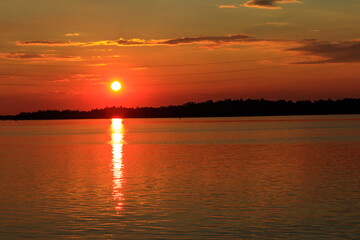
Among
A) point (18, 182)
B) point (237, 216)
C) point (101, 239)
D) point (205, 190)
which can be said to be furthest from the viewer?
point (18, 182)

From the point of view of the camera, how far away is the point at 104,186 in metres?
38.0

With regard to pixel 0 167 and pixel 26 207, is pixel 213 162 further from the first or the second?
pixel 26 207

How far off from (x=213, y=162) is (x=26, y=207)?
28931mm

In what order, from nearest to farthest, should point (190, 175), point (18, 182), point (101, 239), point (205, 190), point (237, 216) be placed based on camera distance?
point (101, 239), point (237, 216), point (205, 190), point (18, 182), point (190, 175)

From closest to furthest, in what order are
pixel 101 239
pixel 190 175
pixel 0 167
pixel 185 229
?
pixel 101 239
pixel 185 229
pixel 190 175
pixel 0 167

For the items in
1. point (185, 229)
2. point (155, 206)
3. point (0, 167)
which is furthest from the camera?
point (0, 167)

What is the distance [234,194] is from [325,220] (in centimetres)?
898

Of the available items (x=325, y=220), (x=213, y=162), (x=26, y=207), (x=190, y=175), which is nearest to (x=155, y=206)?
(x=26, y=207)

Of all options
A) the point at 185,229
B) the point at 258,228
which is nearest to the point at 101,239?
the point at 185,229

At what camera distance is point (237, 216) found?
25.9 meters

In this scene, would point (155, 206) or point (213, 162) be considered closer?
point (155, 206)

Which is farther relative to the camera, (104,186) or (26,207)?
(104,186)

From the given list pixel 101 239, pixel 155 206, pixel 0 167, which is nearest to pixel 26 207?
pixel 155 206

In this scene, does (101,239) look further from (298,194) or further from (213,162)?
(213,162)
